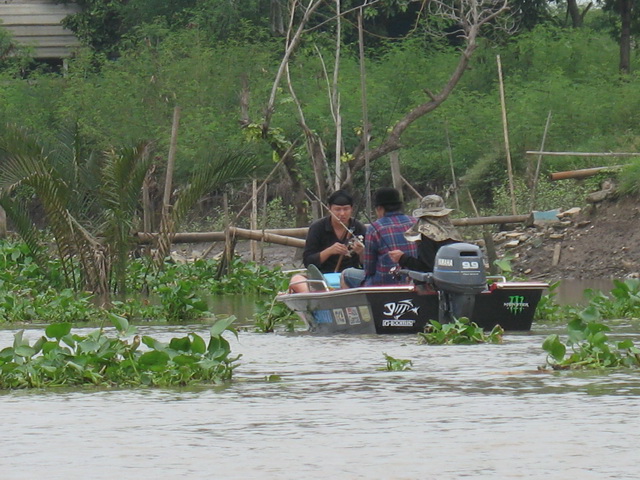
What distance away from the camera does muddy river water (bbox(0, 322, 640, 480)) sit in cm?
685

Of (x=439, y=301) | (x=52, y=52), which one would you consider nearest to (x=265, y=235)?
(x=439, y=301)

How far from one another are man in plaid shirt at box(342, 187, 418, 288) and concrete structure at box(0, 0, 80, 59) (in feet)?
104

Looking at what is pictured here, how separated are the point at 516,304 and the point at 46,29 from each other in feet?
110

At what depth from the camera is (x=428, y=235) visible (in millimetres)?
14000

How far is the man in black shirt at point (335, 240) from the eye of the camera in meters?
15.4

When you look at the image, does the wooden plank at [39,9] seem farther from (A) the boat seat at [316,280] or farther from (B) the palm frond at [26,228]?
(A) the boat seat at [316,280]

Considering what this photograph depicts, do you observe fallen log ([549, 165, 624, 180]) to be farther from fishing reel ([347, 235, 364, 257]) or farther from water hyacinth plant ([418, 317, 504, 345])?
water hyacinth plant ([418, 317, 504, 345])

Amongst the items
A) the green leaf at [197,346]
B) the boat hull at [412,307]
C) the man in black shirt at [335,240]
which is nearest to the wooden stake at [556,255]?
the man in black shirt at [335,240]

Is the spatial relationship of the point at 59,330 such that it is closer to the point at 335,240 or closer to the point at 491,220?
the point at 335,240

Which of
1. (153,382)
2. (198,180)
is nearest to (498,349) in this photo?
(153,382)

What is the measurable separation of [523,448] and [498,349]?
5254 millimetres

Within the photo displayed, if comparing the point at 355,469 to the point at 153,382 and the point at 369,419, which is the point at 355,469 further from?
the point at 153,382

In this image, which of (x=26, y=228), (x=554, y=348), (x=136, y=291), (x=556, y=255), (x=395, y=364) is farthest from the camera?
(x=556, y=255)

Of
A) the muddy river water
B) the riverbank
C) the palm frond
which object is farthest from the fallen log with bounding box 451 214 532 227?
the muddy river water
